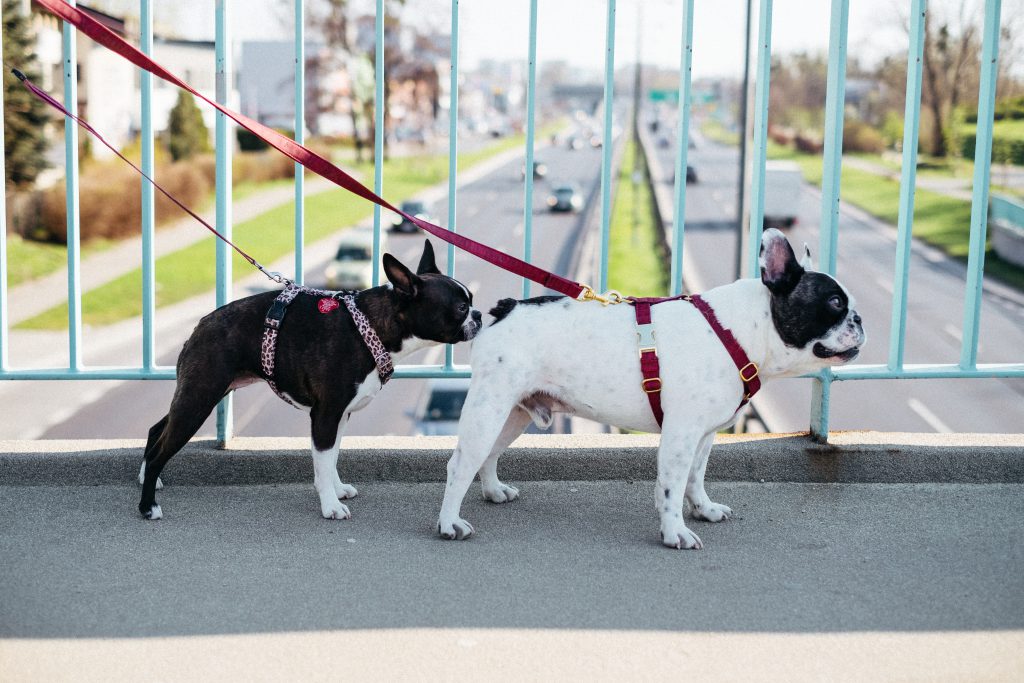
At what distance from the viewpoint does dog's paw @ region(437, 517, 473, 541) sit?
4.41 meters

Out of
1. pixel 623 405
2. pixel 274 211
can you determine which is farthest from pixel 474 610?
pixel 274 211

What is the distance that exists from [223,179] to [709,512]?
2.52 meters

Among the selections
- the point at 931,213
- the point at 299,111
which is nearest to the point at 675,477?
the point at 299,111

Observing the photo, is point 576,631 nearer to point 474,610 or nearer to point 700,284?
point 474,610

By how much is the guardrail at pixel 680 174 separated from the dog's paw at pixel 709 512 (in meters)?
0.89

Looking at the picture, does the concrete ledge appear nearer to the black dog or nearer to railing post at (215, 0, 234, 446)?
railing post at (215, 0, 234, 446)

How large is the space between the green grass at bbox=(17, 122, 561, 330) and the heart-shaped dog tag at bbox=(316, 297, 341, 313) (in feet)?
67.0

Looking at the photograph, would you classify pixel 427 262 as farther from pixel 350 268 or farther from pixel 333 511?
pixel 350 268

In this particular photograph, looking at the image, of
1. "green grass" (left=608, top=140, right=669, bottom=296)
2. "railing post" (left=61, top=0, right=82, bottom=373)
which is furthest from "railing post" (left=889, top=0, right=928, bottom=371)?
"green grass" (left=608, top=140, right=669, bottom=296)

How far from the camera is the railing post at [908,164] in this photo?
5.26m

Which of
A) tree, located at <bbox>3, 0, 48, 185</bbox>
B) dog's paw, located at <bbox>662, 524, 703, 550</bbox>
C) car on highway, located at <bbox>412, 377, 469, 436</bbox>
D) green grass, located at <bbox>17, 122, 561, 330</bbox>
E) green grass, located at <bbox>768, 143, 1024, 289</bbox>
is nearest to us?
dog's paw, located at <bbox>662, 524, 703, 550</bbox>

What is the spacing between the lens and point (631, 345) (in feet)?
14.5

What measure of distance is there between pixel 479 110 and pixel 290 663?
17228cm

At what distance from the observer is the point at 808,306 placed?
430 cm
